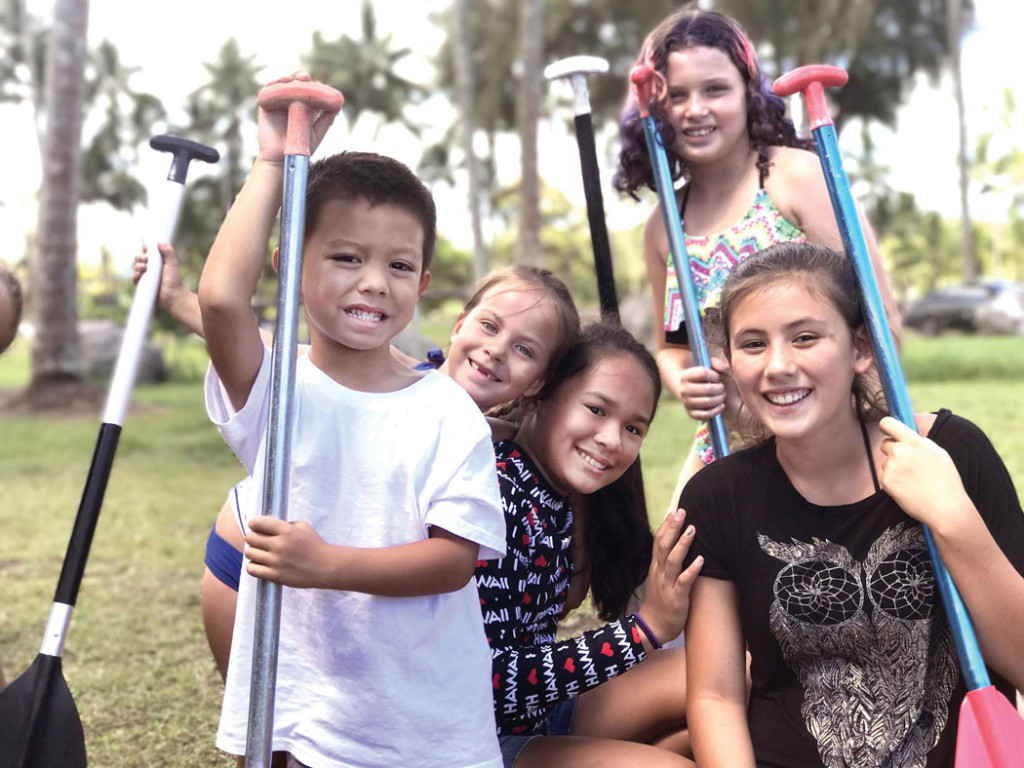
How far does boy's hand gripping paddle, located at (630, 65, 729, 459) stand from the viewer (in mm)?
2629

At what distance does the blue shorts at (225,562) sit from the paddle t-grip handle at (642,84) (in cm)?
137

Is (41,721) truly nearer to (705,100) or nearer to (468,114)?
(705,100)

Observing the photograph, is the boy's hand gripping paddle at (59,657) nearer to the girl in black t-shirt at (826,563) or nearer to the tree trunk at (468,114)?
the girl in black t-shirt at (826,563)

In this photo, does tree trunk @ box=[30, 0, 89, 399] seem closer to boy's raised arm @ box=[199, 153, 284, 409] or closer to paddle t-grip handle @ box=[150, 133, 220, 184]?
paddle t-grip handle @ box=[150, 133, 220, 184]

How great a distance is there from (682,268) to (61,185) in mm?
9727

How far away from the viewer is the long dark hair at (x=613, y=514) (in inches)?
95.9

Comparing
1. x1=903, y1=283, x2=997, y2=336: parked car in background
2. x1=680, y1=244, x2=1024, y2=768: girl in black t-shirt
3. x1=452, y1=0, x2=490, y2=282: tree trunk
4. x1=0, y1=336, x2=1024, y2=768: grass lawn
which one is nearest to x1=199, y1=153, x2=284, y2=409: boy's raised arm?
x1=680, y1=244, x2=1024, y2=768: girl in black t-shirt

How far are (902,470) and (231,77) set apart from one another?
4346 cm

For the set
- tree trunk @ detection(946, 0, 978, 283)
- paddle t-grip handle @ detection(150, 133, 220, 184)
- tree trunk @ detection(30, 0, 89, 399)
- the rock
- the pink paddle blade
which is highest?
tree trunk @ detection(946, 0, 978, 283)

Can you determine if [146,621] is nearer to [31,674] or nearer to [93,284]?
[31,674]

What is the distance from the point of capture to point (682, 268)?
2.64m

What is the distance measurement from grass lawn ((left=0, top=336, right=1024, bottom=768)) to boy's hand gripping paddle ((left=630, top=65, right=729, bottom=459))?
1566 millimetres

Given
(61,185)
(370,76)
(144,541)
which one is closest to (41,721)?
(144,541)

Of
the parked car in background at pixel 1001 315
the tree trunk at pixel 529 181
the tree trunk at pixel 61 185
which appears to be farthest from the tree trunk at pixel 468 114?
the parked car in background at pixel 1001 315
